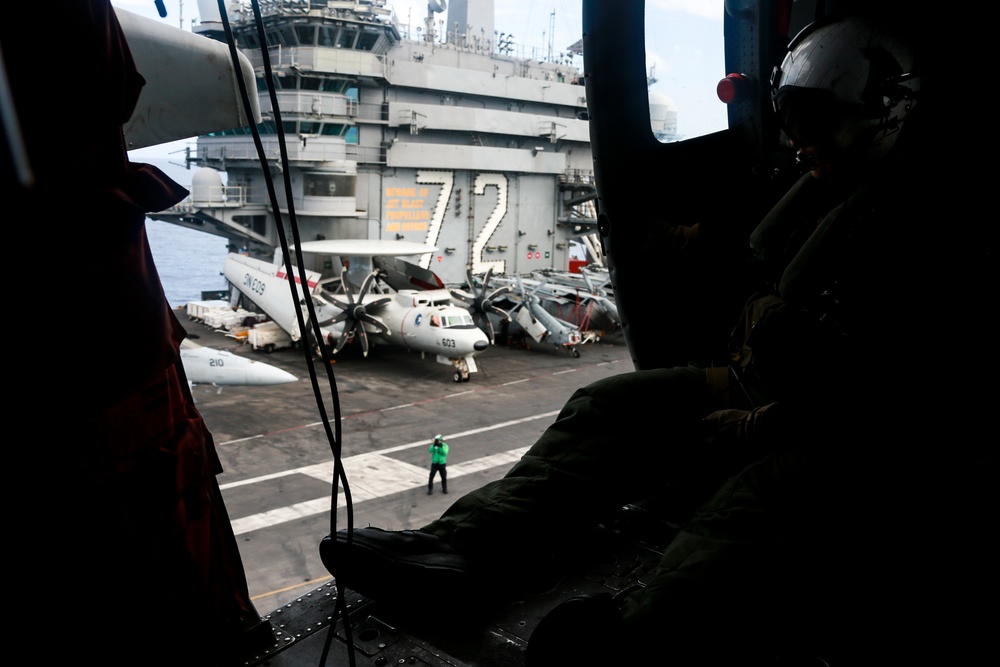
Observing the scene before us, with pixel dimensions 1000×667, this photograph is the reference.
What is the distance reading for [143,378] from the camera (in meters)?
1.85

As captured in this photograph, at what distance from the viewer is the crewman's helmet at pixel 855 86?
2.18 meters

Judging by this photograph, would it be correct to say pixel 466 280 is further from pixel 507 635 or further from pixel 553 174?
pixel 507 635

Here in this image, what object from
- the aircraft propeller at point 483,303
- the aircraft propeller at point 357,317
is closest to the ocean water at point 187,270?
the aircraft propeller at point 357,317

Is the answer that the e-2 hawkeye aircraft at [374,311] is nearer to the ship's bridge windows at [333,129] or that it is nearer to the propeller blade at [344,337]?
the propeller blade at [344,337]

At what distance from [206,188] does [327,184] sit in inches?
127

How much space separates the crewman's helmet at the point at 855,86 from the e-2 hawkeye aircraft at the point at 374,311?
15854mm

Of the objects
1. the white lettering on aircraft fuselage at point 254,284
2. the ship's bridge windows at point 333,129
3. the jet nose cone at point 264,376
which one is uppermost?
the ship's bridge windows at point 333,129

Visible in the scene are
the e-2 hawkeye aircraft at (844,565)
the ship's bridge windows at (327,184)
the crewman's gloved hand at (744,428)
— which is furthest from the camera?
the ship's bridge windows at (327,184)

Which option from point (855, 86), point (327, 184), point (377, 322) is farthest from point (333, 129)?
point (855, 86)

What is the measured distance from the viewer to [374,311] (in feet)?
63.1

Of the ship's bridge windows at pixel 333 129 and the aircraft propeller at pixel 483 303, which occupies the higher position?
the ship's bridge windows at pixel 333 129

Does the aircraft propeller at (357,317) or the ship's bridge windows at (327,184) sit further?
the ship's bridge windows at (327,184)

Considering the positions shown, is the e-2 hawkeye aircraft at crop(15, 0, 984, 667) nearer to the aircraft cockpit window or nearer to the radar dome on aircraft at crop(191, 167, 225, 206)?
the aircraft cockpit window

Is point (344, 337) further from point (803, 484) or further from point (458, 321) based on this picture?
point (803, 484)
